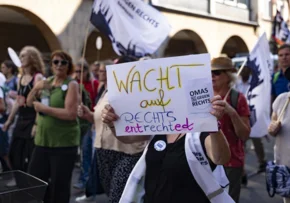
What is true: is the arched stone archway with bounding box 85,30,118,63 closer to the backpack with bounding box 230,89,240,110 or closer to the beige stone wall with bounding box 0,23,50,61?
the beige stone wall with bounding box 0,23,50,61

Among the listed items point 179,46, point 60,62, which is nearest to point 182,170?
point 60,62

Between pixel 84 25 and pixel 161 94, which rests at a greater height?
pixel 84 25

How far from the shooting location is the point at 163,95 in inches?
92.1

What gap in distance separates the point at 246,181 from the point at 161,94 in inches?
180

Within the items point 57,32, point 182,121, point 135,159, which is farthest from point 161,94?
point 57,32

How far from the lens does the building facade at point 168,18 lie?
1204 centimetres

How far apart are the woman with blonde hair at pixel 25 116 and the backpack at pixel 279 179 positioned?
8.68ft

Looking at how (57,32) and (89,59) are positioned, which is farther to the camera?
(89,59)

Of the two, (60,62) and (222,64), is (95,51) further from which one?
(222,64)

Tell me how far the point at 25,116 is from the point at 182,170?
312 cm

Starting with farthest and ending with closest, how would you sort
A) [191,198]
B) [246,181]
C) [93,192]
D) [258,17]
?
[258,17], [246,181], [93,192], [191,198]

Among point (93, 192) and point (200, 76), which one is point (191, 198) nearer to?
point (200, 76)

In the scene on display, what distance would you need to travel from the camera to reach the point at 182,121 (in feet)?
7.51

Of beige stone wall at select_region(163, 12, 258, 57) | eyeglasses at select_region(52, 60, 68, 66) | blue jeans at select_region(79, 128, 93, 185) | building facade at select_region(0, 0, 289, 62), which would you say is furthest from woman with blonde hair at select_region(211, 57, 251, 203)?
beige stone wall at select_region(163, 12, 258, 57)
